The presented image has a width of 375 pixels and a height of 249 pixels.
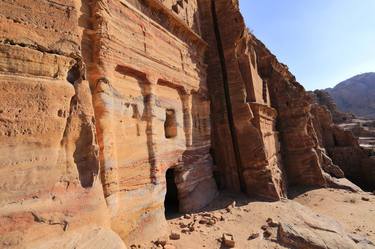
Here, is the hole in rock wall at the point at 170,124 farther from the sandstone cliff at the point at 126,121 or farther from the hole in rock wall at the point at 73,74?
the hole in rock wall at the point at 73,74

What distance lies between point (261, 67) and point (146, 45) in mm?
10030

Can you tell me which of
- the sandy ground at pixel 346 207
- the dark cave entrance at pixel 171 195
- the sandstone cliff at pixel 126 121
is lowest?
the sandy ground at pixel 346 207

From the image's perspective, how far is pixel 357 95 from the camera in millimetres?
59000

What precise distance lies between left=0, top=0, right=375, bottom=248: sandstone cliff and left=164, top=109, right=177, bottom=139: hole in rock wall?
0.04 meters

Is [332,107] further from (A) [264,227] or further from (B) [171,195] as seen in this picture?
(A) [264,227]

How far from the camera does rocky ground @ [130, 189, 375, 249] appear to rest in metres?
6.76

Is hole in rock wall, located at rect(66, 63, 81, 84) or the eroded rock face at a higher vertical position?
hole in rock wall, located at rect(66, 63, 81, 84)

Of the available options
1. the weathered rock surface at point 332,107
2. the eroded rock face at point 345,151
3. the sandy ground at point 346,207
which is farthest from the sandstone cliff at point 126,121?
the weathered rock surface at point 332,107

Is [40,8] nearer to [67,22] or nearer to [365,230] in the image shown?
[67,22]

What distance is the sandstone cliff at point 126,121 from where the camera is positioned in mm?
3979

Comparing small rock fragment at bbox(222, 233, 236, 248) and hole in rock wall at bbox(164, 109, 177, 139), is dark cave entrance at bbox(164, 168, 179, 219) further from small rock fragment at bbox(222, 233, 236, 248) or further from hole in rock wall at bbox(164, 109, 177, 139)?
small rock fragment at bbox(222, 233, 236, 248)

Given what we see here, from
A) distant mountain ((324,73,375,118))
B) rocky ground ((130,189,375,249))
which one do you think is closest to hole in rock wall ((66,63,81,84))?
rocky ground ((130,189,375,249))

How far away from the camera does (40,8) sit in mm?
4609

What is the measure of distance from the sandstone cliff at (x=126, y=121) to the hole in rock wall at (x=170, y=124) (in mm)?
35
